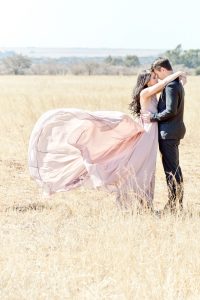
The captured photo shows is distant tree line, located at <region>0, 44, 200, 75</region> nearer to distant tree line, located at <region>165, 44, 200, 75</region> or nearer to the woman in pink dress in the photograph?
distant tree line, located at <region>165, 44, 200, 75</region>

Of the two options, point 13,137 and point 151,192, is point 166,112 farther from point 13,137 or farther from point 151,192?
point 13,137

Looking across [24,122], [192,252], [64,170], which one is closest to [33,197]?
[64,170]

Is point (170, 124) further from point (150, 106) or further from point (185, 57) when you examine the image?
point (185, 57)

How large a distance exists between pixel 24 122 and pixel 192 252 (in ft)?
34.9

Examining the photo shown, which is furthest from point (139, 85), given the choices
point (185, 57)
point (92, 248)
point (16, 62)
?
point (185, 57)

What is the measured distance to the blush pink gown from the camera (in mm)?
7652

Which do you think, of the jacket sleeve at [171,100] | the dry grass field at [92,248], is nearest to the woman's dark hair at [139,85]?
the jacket sleeve at [171,100]

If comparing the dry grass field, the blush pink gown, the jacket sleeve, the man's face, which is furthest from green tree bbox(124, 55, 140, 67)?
the jacket sleeve

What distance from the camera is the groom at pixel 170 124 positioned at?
746 cm

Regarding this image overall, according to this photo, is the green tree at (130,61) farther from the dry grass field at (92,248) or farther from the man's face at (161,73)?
the man's face at (161,73)

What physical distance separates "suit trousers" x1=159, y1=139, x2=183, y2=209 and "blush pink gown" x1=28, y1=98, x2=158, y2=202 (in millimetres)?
119

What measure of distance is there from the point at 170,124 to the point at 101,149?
799 mm

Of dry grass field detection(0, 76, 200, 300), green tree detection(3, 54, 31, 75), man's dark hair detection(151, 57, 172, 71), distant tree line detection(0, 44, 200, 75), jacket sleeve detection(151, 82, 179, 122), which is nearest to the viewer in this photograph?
dry grass field detection(0, 76, 200, 300)

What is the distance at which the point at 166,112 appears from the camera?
746 centimetres
